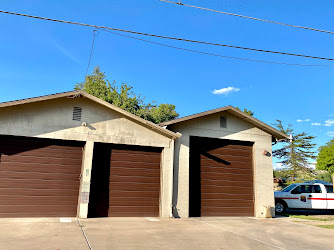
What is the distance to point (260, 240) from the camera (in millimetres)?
6957

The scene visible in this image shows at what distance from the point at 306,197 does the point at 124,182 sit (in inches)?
400

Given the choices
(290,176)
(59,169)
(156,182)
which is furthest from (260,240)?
(290,176)

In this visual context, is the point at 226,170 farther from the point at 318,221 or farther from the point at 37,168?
the point at 37,168

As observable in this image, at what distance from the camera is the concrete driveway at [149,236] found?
5.91 metres

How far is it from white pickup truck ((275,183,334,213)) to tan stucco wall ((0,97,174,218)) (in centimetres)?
756

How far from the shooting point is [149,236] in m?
6.90

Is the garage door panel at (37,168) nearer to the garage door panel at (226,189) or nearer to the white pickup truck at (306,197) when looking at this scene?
the garage door panel at (226,189)

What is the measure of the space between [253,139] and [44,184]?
30.8 ft

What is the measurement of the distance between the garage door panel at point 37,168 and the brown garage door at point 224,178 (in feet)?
17.8

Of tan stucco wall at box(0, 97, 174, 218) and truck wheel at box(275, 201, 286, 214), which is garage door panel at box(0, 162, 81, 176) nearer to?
tan stucco wall at box(0, 97, 174, 218)

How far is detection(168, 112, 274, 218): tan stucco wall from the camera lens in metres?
11.1

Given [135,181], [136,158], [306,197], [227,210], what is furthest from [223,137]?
[306,197]

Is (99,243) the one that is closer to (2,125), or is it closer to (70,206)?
(70,206)

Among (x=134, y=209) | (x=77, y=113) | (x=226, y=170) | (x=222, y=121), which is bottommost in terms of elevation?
(x=134, y=209)
